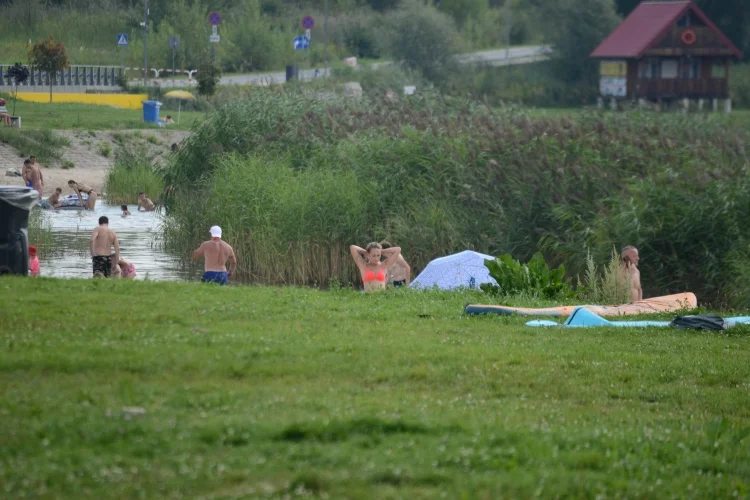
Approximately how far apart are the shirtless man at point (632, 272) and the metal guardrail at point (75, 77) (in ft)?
139

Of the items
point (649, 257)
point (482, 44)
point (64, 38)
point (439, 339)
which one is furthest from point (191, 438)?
point (482, 44)

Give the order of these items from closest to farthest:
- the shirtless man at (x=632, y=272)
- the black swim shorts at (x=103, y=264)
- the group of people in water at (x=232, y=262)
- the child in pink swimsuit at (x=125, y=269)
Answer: the shirtless man at (x=632, y=272) < the group of people in water at (x=232, y=262) < the black swim shorts at (x=103, y=264) < the child in pink swimsuit at (x=125, y=269)

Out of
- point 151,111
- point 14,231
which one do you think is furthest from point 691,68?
point 14,231

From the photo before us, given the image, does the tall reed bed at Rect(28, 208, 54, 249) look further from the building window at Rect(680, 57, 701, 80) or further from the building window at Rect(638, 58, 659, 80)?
the building window at Rect(680, 57, 701, 80)

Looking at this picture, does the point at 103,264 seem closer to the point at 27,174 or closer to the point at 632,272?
the point at 632,272

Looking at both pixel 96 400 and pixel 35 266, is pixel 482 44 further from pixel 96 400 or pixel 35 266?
pixel 96 400

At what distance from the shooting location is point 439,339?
36.4 ft

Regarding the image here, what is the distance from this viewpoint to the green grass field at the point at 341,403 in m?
6.36

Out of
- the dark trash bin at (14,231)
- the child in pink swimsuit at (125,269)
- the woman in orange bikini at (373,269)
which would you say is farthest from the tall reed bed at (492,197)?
the dark trash bin at (14,231)

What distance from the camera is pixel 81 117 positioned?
46.2 meters

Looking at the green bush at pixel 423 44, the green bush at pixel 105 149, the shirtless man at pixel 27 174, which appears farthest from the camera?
the green bush at pixel 423 44

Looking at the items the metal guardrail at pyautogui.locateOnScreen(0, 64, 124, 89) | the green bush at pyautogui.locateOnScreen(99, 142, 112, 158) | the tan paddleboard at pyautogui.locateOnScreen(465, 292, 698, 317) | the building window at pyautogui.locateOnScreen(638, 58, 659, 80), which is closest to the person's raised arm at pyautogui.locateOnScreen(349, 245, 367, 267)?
the tan paddleboard at pyautogui.locateOnScreen(465, 292, 698, 317)

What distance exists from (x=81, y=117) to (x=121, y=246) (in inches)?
844

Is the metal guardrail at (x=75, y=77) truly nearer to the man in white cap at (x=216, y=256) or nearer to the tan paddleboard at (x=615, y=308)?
the man in white cap at (x=216, y=256)
